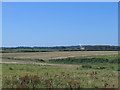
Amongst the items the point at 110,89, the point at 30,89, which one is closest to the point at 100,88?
the point at 110,89

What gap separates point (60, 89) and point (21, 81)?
10.2 ft

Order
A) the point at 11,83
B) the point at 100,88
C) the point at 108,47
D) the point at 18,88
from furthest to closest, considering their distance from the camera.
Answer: the point at 108,47 < the point at 11,83 < the point at 100,88 < the point at 18,88

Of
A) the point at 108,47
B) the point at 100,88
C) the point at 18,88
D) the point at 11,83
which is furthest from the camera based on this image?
the point at 108,47

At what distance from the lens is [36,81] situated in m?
16.1

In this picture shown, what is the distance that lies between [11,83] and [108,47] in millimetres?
122873

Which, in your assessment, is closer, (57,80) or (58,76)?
(57,80)

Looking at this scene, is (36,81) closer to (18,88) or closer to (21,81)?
(21,81)

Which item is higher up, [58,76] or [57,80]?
[57,80]

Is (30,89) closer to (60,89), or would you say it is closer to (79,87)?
(60,89)

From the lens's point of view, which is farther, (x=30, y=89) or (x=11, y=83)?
(x=11, y=83)

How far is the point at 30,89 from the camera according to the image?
541 inches

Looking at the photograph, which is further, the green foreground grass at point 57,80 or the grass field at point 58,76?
the grass field at point 58,76

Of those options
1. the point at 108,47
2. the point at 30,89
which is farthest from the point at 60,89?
the point at 108,47

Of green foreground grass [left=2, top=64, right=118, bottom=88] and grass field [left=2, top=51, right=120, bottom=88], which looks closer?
green foreground grass [left=2, top=64, right=118, bottom=88]
